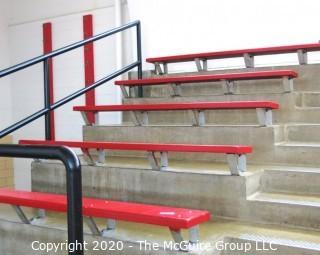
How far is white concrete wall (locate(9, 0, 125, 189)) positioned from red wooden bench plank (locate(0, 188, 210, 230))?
2567 mm

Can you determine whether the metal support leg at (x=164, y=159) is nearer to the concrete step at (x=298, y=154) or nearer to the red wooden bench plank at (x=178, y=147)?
the red wooden bench plank at (x=178, y=147)

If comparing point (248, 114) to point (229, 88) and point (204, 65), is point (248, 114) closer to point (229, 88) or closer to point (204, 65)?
point (229, 88)

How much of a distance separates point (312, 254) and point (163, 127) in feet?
4.94

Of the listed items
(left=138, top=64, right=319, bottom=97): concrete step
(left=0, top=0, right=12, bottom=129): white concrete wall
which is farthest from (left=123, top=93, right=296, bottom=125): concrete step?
(left=0, top=0, right=12, bottom=129): white concrete wall

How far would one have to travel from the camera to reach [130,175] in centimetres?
263

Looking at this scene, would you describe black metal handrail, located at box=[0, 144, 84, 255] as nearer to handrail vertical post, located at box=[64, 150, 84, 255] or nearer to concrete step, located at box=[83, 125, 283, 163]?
handrail vertical post, located at box=[64, 150, 84, 255]

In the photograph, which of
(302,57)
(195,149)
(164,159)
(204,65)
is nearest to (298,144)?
(195,149)

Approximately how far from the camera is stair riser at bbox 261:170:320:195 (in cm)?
235

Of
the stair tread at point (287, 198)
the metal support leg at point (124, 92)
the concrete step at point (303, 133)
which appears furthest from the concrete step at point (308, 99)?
the metal support leg at point (124, 92)

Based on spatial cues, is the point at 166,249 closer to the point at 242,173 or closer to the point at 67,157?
the point at 242,173

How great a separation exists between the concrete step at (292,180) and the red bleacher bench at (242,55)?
1.26 meters

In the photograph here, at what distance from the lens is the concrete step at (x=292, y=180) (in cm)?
235

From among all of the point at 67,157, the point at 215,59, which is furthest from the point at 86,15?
the point at 67,157

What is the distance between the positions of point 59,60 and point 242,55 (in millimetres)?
2677
